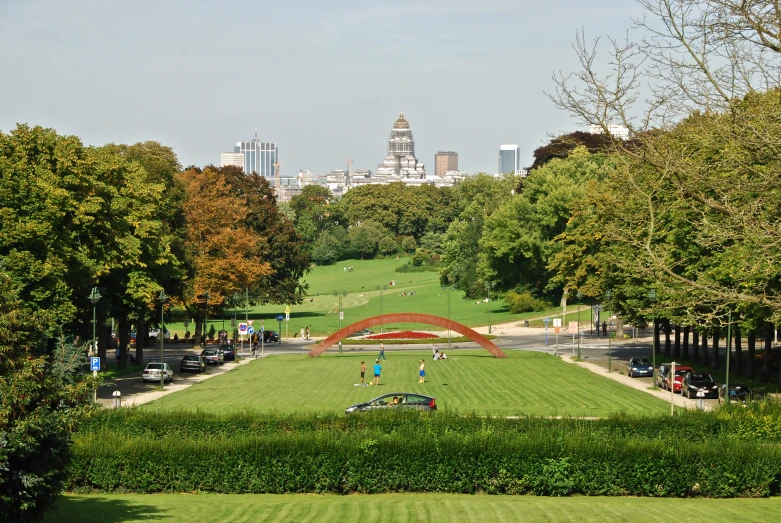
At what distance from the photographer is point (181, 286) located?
2670 inches

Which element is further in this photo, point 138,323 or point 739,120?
point 138,323

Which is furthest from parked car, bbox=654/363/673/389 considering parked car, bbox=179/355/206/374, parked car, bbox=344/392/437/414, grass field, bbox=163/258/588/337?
grass field, bbox=163/258/588/337

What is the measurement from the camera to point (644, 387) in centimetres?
5506

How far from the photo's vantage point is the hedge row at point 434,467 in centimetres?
2714

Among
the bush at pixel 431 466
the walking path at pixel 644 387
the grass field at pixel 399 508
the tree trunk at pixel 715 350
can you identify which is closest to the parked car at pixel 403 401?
the bush at pixel 431 466

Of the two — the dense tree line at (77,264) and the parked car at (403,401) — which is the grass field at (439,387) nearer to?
the parked car at (403,401)

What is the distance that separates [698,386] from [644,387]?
559cm

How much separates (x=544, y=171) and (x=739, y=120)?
296ft

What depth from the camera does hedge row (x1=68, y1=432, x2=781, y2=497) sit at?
27141 mm

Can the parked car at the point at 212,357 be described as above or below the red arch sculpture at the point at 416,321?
below

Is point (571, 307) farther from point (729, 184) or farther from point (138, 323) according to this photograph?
point (729, 184)

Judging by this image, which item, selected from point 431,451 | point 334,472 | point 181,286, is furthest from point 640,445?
point 181,286

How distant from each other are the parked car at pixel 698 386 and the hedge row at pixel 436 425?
18.4 meters

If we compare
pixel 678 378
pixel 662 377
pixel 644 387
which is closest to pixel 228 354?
pixel 644 387
